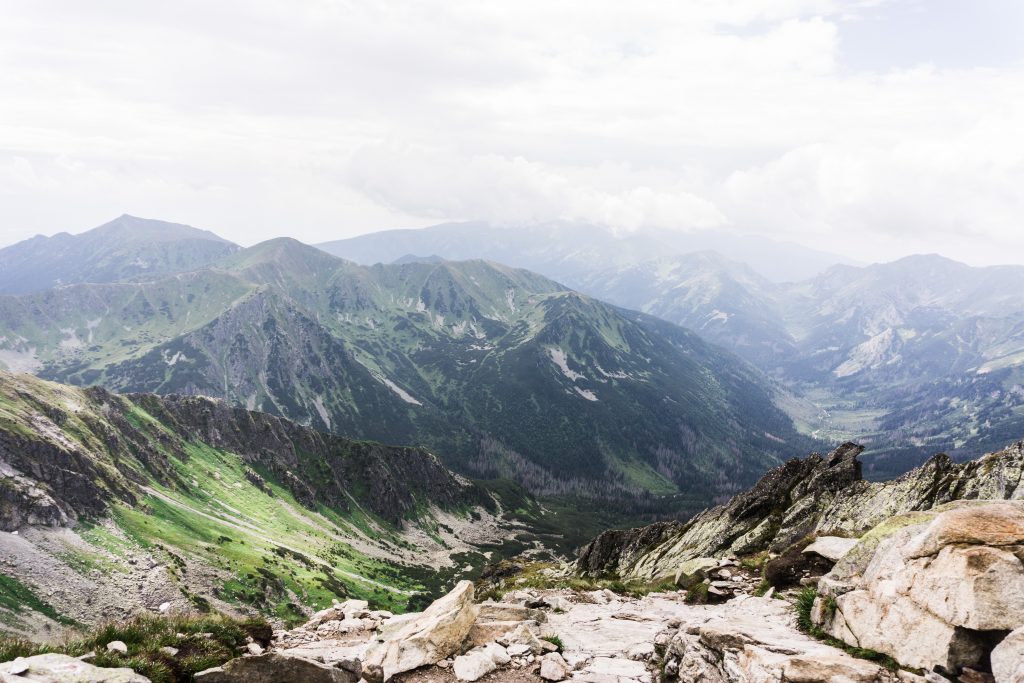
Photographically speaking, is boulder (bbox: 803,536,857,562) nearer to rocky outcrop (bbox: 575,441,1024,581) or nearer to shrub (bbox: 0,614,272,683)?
rocky outcrop (bbox: 575,441,1024,581)

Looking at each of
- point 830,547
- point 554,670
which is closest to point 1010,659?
point 554,670

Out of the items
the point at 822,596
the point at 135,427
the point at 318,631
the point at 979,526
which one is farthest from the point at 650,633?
the point at 135,427

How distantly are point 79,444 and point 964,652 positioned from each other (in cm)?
16632

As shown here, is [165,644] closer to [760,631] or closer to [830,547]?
[760,631]

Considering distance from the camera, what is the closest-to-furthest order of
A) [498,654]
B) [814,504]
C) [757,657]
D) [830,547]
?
[757,657] < [498,654] < [830,547] < [814,504]

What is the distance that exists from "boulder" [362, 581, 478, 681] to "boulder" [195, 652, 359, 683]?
1394 mm

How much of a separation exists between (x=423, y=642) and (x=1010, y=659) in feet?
54.9

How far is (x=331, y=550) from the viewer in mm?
155125

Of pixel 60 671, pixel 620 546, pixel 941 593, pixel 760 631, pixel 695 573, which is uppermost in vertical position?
pixel 941 593

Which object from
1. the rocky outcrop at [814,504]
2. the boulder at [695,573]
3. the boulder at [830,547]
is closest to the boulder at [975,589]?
the boulder at [830,547]

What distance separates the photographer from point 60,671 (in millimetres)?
12836

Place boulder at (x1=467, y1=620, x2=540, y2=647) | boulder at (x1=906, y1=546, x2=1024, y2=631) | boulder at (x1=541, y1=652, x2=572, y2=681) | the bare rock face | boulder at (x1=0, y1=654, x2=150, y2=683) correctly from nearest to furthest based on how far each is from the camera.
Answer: boulder at (x1=0, y1=654, x2=150, y2=683) → boulder at (x1=906, y1=546, x2=1024, y2=631) → the bare rock face → boulder at (x1=541, y1=652, x2=572, y2=681) → boulder at (x1=467, y1=620, x2=540, y2=647)

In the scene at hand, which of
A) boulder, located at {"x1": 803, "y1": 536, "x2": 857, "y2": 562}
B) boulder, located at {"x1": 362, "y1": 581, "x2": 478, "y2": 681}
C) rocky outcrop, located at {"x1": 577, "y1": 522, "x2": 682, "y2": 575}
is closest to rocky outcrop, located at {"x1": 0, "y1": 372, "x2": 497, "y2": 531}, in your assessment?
rocky outcrop, located at {"x1": 577, "y1": 522, "x2": 682, "y2": 575}

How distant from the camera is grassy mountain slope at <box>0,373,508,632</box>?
3501 inches
